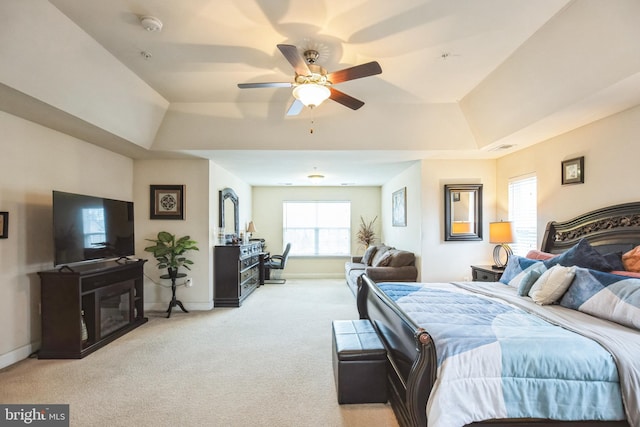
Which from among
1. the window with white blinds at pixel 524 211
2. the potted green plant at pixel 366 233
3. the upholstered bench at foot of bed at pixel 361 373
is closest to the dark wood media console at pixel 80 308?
the upholstered bench at foot of bed at pixel 361 373

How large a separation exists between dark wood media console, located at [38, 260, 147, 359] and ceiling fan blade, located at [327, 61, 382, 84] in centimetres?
328

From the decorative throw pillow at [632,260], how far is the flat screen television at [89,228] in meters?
5.24

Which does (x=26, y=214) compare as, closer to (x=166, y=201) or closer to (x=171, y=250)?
(x=171, y=250)

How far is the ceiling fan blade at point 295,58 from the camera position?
220 cm

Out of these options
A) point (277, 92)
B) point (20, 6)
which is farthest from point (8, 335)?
point (277, 92)

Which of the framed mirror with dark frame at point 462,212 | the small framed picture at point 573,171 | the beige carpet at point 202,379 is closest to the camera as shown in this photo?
the beige carpet at point 202,379

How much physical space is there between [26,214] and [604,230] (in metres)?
5.80

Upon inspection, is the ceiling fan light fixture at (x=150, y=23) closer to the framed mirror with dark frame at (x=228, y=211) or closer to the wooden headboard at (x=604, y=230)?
the framed mirror with dark frame at (x=228, y=211)

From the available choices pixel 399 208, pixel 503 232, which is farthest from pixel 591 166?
pixel 399 208

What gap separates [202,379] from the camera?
2861 millimetres

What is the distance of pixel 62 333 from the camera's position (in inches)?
131

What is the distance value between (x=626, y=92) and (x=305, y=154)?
11.3 ft

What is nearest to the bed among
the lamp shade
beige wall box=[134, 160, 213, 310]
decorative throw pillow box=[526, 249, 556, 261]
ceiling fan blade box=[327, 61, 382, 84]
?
decorative throw pillow box=[526, 249, 556, 261]

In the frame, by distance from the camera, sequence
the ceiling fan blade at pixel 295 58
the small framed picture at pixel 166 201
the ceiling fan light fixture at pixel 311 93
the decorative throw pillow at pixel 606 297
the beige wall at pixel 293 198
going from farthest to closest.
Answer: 1. the beige wall at pixel 293 198
2. the small framed picture at pixel 166 201
3. the ceiling fan light fixture at pixel 311 93
4. the ceiling fan blade at pixel 295 58
5. the decorative throw pillow at pixel 606 297
